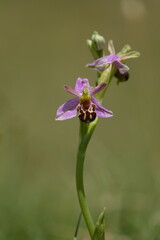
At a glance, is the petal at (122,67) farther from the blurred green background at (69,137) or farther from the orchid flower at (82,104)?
the blurred green background at (69,137)

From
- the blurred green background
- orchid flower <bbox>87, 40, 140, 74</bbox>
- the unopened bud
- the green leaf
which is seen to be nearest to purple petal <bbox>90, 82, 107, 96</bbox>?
orchid flower <bbox>87, 40, 140, 74</bbox>

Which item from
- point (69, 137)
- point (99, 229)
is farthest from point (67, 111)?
point (69, 137)

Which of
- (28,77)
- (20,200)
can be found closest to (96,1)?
(28,77)

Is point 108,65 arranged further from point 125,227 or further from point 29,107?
point 29,107

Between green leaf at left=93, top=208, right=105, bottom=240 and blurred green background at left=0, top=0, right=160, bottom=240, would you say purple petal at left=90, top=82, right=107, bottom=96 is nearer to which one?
green leaf at left=93, top=208, right=105, bottom=240

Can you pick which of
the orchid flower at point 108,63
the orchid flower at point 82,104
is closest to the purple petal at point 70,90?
the orchid flower at point 82,104
